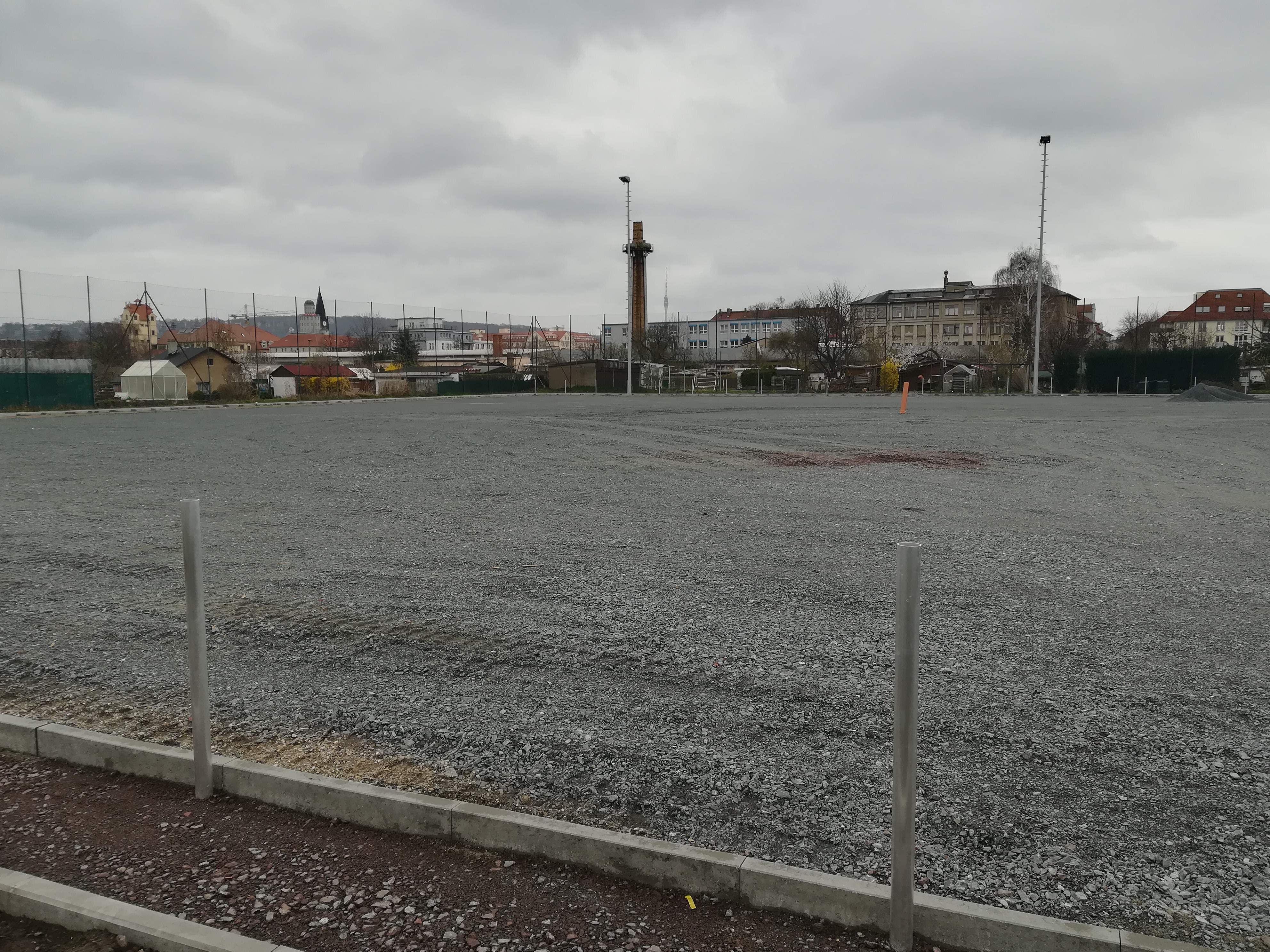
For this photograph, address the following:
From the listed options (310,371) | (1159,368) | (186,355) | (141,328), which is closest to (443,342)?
(310,371)

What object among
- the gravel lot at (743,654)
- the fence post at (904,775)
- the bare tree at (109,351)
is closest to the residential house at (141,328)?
the bare tree at (109,351)

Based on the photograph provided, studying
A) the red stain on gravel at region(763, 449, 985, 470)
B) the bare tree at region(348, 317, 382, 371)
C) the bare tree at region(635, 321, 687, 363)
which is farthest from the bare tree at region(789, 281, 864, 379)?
the red stain on gravel at region(763, 449, 985, 470)

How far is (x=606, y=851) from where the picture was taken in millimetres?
2947

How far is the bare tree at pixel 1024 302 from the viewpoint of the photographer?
77.3 meters

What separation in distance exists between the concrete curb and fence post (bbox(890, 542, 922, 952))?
171cm

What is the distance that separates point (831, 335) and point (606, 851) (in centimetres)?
8173

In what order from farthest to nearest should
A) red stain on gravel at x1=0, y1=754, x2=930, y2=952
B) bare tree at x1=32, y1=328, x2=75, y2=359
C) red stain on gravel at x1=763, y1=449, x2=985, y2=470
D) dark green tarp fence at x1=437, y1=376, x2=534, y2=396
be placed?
1. dark green tarp fence at x1=437, y1=376, x2=534, y2=396
2. bare tree at x1=32, y1=328, x2=75, y2=359
3. red stain on gravel at x1=763, y1=449, x2=985, y2=470
4. red stain on gravel at x1=0, y1=754, x2=930, y2=952

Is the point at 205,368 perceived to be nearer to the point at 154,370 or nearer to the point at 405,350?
the point at 154,370

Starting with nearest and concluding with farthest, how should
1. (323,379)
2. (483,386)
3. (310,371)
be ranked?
(323,379)
(483,386)
(310,371)

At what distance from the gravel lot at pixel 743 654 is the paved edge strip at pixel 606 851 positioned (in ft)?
0.54

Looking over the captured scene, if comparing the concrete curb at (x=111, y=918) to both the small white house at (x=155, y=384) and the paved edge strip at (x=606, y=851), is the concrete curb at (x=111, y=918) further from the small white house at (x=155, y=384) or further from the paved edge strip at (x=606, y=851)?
the small white house at (x=155, y=384)

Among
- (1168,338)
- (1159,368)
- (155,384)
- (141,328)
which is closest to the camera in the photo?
(155,384)

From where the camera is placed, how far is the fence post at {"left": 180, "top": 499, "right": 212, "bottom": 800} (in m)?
3.42

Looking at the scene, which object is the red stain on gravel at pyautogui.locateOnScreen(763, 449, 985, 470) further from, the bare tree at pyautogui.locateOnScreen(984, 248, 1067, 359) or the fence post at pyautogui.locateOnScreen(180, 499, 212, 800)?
the bare tree at pyautogui.locateOnScreen(984, 248, 1067, 359)
